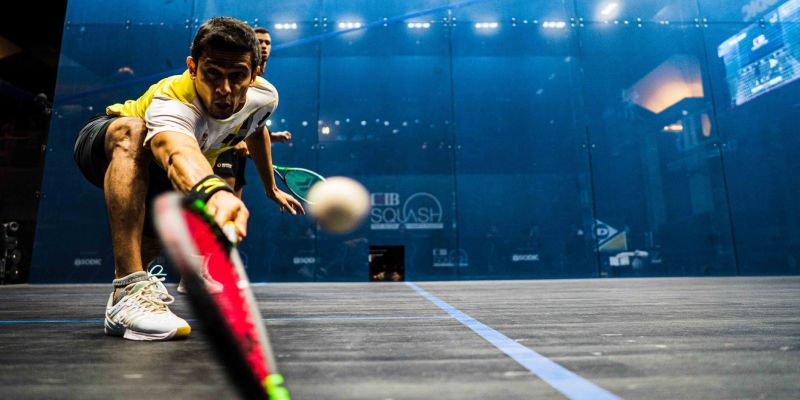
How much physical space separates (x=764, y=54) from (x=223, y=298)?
25.5 feet

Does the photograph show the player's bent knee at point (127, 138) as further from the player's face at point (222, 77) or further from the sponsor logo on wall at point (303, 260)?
the sponsor logo on wall at point (303, 260)

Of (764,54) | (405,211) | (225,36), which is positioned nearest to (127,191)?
(225,36)

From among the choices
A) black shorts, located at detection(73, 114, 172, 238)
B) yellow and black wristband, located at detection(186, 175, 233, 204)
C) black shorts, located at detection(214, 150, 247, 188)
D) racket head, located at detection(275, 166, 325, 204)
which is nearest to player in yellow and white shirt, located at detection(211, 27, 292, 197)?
black shorts, located at detection(214, 150, 247, 188)

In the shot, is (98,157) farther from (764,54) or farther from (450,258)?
(764,54)

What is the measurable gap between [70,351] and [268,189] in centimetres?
106

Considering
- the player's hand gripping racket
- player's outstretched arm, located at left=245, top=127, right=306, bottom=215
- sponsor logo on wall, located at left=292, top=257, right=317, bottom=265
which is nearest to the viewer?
the player's hand gripping racket

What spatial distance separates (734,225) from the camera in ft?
18.2

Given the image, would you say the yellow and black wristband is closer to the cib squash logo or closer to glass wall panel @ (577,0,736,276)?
the cib squash logo

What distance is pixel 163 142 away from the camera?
1.03m

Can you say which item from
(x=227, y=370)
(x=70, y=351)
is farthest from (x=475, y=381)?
(x=70, y=351)

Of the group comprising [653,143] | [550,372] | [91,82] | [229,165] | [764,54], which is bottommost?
[550,372]

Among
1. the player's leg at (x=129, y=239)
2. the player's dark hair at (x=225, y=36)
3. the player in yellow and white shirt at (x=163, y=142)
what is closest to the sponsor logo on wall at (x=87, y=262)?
the player in yellow and white shirt at (x=163, y=142)

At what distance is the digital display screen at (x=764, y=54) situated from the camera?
590 cm

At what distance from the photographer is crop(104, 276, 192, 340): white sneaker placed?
3.30ft
